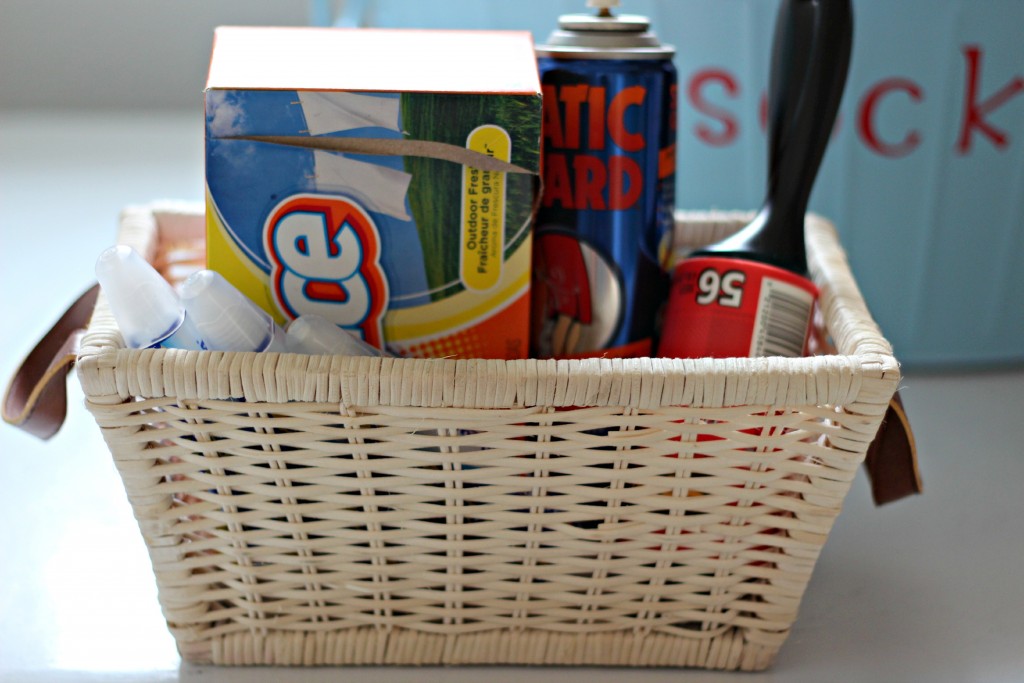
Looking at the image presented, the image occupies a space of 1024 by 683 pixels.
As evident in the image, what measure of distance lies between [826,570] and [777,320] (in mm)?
166

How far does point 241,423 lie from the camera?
15.5 inches

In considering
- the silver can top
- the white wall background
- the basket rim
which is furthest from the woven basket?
the white wall background

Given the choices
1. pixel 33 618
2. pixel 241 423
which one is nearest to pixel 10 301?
pixel 33 618

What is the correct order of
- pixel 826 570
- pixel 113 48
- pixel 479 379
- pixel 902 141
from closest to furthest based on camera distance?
pixel 479 379 < pixel 826 570 < pixel 902 141 < pixel 113 48

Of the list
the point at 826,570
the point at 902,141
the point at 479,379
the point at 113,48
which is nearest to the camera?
the point at 479,379

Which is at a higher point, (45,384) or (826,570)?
(45,384)

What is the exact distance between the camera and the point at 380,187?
410mm

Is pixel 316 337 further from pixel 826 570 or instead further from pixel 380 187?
pixel 826 570

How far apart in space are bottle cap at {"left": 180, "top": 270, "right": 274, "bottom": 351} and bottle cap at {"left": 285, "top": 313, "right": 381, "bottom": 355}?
0.01m

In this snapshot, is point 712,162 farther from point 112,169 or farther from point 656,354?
point 112,169

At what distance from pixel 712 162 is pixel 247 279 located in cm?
37

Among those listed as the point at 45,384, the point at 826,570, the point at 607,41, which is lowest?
the point at 826,570

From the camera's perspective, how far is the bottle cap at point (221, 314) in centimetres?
39

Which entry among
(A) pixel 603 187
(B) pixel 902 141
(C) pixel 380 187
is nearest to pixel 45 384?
(C) pixel 380 187
